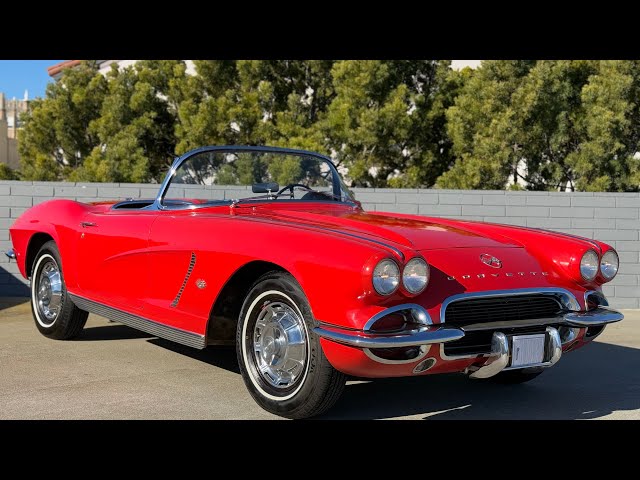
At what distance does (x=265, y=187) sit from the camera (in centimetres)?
516

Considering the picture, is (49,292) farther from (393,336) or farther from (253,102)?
(253,102)

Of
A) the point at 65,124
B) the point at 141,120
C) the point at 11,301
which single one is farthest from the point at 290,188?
the point at 65,124

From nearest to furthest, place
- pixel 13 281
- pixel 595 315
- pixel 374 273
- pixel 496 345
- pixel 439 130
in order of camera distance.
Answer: pixel 374 273 < pixel 496 345 < pixel 595 315 < pixel 13 281 < pixel 439 130

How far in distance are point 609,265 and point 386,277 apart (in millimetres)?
1658

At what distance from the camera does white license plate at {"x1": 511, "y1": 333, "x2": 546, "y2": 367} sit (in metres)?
3.89

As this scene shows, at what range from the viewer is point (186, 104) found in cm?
1623

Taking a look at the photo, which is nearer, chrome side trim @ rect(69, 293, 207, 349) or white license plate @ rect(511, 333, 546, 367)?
white license plate @ rect(511, 333, 546, 367)

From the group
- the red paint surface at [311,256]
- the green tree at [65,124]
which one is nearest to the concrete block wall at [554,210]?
the red paint surface at [311,256]

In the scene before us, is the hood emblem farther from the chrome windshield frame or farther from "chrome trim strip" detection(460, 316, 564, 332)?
the chrome windshield frame

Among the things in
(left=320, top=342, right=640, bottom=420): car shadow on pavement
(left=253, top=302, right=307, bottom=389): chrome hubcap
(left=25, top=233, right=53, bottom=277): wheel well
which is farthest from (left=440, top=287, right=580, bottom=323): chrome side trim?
(left=25, top=233, right=53, bottom=277): wheel well

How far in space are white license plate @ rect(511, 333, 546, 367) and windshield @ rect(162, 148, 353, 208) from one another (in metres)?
1.85

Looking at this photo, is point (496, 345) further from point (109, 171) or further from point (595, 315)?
point (109, 171)
